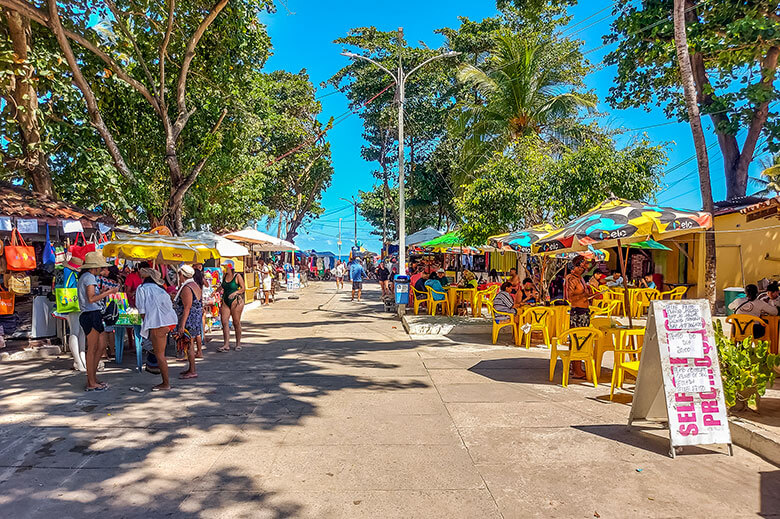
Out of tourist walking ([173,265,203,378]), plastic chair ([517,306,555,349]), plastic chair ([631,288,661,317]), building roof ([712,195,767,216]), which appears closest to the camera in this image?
tourist walking ([173,265,203,378])

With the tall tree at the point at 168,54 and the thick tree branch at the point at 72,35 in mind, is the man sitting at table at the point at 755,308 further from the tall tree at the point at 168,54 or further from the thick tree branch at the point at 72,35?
the thick tree branch at the point at 72,35

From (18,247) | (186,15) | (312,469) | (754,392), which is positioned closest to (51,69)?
(186,15)

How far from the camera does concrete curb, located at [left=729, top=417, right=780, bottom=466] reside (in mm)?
4359

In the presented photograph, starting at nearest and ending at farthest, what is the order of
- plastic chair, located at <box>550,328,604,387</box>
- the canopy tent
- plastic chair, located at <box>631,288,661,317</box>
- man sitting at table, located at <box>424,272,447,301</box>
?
plastic chair, located at <box>550,328,604,387</box> < the canopy tent < plastic chair, located at <box>631,288,661,317</box> < man sitting at table, located at <box>424,272,447,301</box>

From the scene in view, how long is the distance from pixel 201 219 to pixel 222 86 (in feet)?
17.0

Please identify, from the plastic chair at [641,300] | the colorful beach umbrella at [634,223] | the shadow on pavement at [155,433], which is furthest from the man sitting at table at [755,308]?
the plastic chair at [641,300]

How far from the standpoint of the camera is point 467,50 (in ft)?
86.8

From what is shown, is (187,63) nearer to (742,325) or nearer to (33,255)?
(33,255)

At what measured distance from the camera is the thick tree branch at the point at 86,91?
9383 millimetres

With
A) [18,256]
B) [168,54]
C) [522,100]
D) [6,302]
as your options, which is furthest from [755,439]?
[522,100]

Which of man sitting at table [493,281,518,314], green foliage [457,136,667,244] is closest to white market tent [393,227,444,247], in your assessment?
green foliage [457,136,667,244]

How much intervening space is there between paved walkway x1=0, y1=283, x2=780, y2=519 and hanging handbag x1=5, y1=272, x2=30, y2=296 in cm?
157

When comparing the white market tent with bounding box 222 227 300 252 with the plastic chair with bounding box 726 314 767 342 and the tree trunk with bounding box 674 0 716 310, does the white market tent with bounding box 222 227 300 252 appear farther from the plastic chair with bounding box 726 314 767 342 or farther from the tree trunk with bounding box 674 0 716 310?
the plastic chair with bounding box 726 314 767 342

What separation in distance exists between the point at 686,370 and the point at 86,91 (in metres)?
11.0
